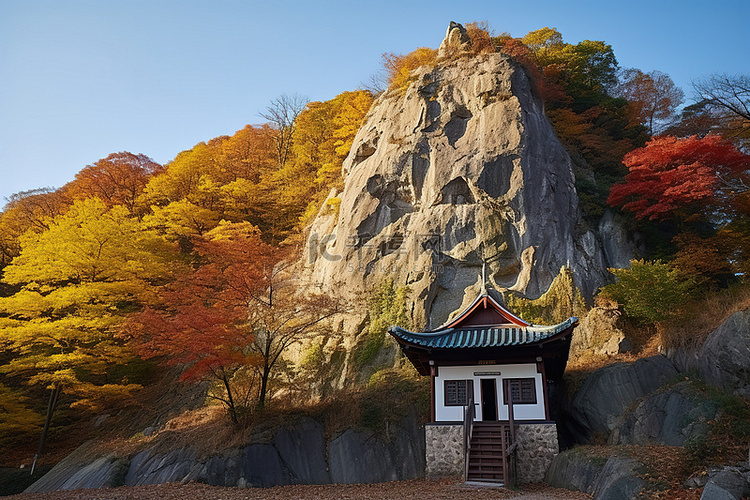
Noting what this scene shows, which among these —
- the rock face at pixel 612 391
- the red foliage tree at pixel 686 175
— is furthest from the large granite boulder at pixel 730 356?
the red foliage tree at pixel 686 175

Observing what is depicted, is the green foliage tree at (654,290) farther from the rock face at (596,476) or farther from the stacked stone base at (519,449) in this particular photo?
the rock face at (596,476)

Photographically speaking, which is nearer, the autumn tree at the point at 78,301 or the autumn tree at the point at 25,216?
the autumn tree at the point at 78,301

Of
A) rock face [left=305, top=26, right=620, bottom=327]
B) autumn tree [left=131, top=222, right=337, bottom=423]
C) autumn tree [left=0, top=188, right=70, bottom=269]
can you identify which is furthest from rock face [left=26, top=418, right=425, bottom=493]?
autumn tree [left=0, top=188, right=70, bottom=269]

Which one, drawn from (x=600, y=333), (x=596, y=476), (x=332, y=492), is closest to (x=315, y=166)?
(x=600, y=333)

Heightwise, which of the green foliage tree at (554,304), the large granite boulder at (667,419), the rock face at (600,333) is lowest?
the large granite boulder at (667,419)

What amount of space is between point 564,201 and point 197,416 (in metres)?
20.3

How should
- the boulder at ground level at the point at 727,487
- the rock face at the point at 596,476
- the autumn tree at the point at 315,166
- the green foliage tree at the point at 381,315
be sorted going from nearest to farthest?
the boulder at ground level at the point at 727,487 → the rock face at the point at 596,476 → the green foliage tree at the point at 381,315 → the autumn tree at the point at 315,166

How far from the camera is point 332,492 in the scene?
13.7 metres

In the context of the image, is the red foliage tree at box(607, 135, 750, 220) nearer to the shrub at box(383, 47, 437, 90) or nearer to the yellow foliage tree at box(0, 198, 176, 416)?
the shrub at box(383, 47, 437, 90)

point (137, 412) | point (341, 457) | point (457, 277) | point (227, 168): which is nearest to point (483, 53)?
point (457, 277)

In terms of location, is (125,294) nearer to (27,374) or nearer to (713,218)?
(27,374)

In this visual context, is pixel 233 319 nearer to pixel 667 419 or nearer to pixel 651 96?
pixel 667 419

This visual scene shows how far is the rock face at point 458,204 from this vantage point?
21.6 metres

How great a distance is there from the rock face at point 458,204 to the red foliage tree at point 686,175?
11.0 ft
